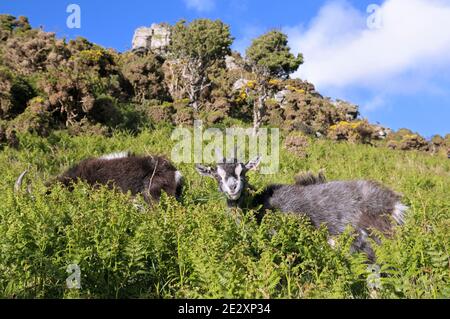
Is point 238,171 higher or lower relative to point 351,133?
lower

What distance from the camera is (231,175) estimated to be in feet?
25.1

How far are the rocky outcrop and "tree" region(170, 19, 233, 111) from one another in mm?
12916

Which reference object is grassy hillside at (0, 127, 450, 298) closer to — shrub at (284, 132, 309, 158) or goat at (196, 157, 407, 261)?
goat at (196, 157, 407, 261)

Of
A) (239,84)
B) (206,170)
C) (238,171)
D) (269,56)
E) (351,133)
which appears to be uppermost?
(239,84)

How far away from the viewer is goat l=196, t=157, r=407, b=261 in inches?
289

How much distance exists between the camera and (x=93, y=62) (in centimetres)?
2598

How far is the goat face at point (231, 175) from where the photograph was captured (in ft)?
24.3

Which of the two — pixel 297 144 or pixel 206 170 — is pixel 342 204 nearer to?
pixel 206 170

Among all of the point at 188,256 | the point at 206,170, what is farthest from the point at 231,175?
the point at 188,256

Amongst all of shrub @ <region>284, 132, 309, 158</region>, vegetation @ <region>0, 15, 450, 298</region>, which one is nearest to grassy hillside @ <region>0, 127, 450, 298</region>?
vegetation @ <region>0, 15, 450, 298</region>

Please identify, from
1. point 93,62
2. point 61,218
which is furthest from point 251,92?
point 61,218

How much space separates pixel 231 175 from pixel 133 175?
103 inches

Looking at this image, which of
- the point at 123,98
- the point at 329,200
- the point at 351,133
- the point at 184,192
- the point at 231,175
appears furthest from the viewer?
the point at 351,133
